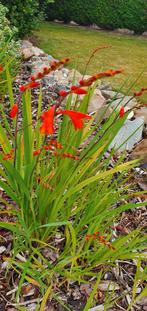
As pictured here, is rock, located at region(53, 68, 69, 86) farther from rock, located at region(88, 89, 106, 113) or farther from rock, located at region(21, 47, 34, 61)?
rock, located at region(21, 47, 34, 61)

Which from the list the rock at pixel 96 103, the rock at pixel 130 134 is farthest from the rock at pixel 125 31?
the rock at pixel 130 134

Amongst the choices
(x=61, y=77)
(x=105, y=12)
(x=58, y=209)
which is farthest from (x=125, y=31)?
(x=58, y=209)

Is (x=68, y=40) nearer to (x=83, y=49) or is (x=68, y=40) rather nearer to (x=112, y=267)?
(x=83, y=49)

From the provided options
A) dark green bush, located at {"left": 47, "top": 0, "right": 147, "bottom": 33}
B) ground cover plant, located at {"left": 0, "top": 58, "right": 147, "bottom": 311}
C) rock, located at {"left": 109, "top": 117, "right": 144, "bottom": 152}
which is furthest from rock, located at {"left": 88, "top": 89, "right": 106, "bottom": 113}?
dark green bush, located at {"left": 47, "top": 0, "right": 147, "bottom": 33}

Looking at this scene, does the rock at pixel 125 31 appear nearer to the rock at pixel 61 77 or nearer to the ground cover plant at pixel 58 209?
the rock at pixel 61 77

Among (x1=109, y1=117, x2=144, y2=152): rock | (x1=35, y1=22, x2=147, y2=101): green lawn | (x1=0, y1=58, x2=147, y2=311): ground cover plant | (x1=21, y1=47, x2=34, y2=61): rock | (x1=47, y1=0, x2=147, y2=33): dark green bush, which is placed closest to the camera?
(x1=0, y1=58, x2=147, y2=311): ground cover plant

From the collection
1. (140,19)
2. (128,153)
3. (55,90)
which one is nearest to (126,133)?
(128,153)
